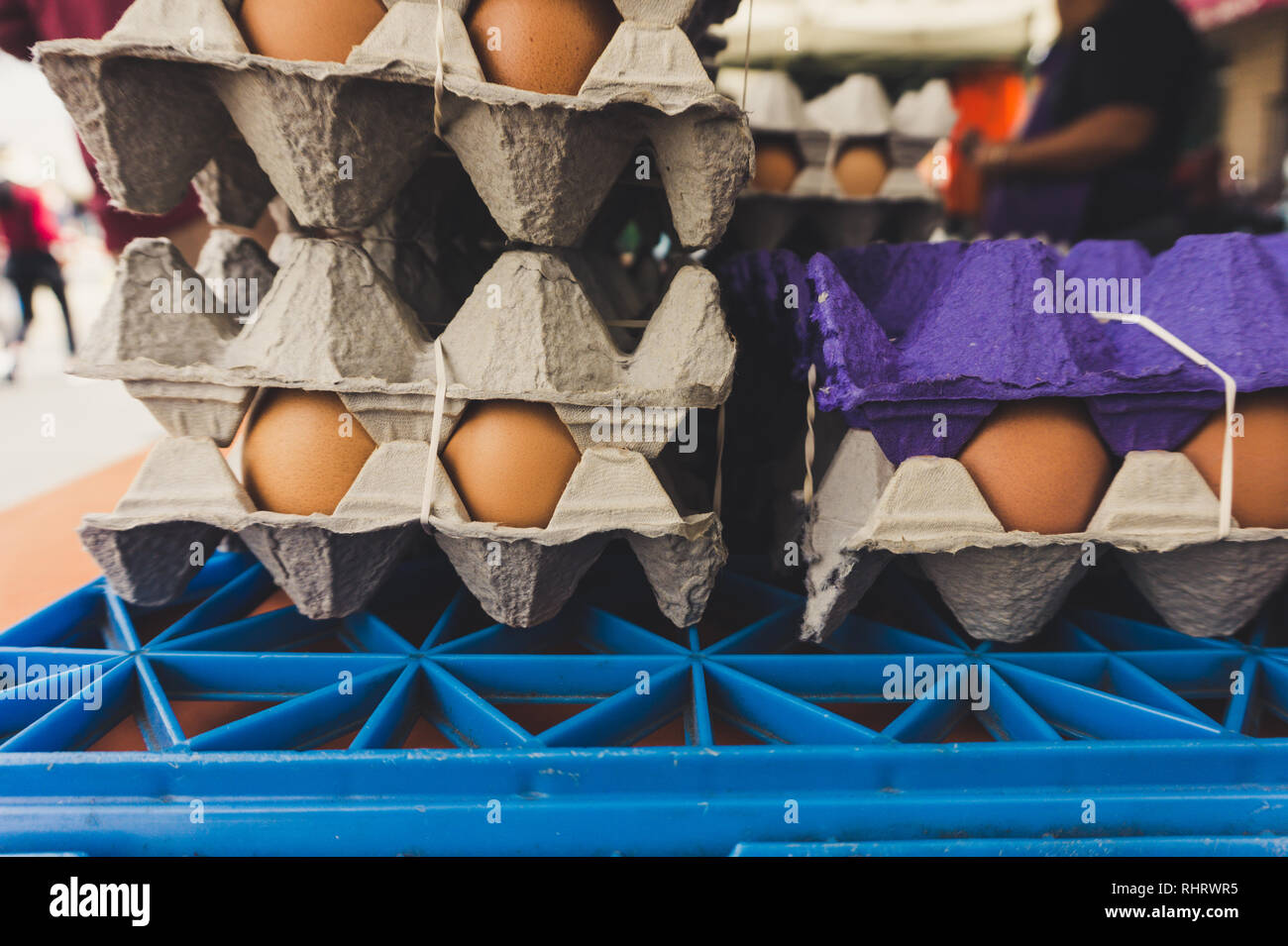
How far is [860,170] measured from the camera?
1.67 meters

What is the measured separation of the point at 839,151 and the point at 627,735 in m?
1.44

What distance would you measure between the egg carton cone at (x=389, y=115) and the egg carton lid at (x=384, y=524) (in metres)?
0.32

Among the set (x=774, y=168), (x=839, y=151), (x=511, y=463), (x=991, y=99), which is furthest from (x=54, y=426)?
(x=991, y=99)

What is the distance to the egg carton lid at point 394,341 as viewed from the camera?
2.82 feet

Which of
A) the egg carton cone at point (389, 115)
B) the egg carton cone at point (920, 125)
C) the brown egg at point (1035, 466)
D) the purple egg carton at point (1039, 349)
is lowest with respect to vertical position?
the brown egg at point (1035, 466)

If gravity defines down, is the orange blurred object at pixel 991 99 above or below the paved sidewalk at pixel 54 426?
above

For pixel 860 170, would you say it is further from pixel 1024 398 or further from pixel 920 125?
pixel 1024 398

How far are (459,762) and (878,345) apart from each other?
68 cm

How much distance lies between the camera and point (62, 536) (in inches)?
64.2

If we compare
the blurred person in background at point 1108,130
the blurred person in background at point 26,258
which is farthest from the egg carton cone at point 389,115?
the blurred person in background at point 26,258

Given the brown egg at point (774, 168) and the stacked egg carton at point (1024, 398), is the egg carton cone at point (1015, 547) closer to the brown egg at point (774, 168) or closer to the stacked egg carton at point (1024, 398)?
the stacked egg carton at point (1024, 398)

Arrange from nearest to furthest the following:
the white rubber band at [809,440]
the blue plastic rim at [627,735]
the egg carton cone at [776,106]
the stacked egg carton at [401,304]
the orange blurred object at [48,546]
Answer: the blue plastic rim at [627,735], the stacked egg carton at [401,304], the white rubber band at [809,440], the orange blurred object at [48,546], the egg carton cone at [776,106]

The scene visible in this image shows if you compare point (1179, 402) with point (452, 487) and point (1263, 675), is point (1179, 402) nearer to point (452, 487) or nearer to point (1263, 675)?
point (1263, 675)

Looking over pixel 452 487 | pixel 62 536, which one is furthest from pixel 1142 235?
pixel 62 536
